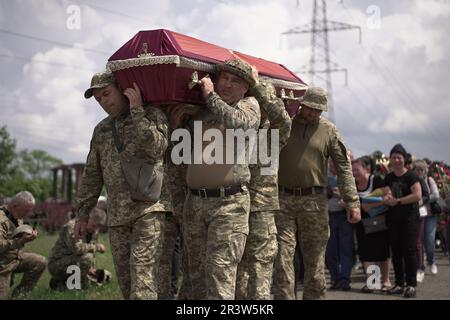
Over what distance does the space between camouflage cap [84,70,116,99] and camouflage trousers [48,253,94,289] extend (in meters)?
4.12

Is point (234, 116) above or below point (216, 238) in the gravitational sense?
above

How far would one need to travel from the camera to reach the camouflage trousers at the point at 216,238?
15.6ft

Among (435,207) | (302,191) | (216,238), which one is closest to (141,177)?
(216,238)

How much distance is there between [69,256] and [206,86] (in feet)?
15.6

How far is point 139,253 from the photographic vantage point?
15.9 ft

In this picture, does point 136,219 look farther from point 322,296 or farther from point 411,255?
point 411,255

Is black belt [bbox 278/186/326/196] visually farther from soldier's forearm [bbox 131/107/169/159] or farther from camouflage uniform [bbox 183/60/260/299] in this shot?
soldier's forearm [bbox 131/107/169/159]

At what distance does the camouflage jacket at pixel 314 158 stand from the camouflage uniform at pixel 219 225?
58.4 inches

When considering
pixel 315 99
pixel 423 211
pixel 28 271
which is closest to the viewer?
pixel 315 99

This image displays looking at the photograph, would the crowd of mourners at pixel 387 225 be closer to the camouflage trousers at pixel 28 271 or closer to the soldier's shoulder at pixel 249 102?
the soldier's shoulder at pixel 249 102

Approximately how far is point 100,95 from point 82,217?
1072 millimetres

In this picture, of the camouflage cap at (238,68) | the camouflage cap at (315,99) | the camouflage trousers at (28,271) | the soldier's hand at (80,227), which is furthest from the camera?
the camouflage trousers at (28,271)

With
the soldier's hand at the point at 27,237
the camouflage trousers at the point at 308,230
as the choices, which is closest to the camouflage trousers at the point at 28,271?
the soldier's hand at the point at 27,237

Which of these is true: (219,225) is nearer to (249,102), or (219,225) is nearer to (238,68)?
(249,102)
